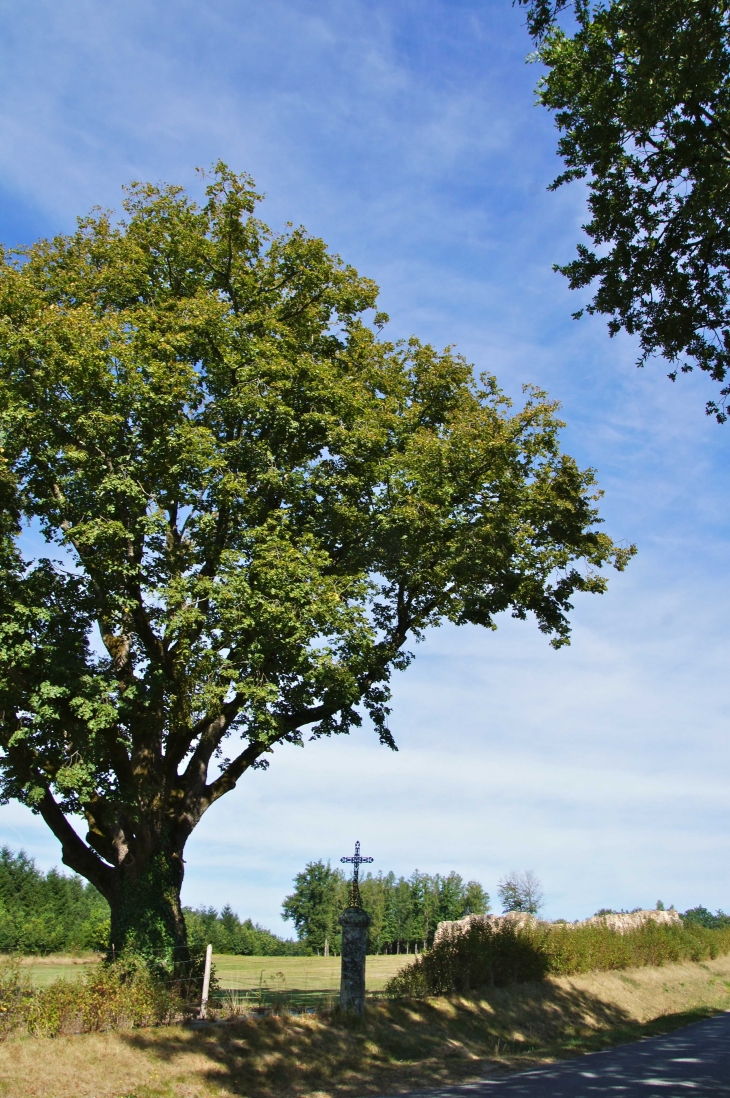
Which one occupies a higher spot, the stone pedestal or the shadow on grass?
the stone pedestal

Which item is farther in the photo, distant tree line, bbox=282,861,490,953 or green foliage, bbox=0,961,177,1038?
distant tree line, bbox=282,861,490,953

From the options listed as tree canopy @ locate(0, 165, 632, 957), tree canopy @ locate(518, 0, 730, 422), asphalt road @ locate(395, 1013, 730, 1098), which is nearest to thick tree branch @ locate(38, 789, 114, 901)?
tree canopy @ locate(0, 165, 632, 957)

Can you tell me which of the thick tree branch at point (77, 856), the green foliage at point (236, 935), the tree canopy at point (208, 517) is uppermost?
the tree canopy at point (208, 517)

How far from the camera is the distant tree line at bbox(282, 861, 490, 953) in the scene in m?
86.8

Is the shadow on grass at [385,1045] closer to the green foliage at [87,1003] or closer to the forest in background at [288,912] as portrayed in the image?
the green foliage at [87,1003]

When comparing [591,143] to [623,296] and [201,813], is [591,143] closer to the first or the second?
[623,296]

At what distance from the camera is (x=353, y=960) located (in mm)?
16578

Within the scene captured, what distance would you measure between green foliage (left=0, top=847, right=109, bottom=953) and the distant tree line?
2809 cm

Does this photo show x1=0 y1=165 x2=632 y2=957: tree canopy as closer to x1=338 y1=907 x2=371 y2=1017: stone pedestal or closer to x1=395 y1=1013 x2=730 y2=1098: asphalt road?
x1=338 y1=907 x2=371 y2=1017: stone pedestal

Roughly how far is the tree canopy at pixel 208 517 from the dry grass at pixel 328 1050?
10.1ft

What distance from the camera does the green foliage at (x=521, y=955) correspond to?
2044 cm

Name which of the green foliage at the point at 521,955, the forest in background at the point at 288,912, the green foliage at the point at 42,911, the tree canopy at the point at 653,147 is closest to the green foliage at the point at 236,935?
Answer: the forest in background at the point at 288,912

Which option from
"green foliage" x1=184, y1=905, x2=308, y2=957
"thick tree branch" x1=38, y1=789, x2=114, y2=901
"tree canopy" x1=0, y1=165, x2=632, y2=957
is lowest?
"green foliage" x1=184, y1=905, x2=308, y2=957

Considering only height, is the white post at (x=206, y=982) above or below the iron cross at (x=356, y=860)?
below
